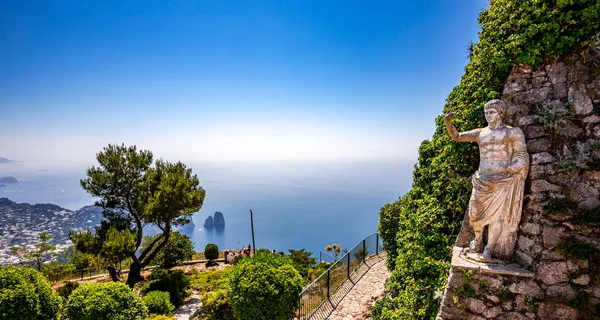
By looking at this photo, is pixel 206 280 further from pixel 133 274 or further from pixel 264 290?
pixel 264 290

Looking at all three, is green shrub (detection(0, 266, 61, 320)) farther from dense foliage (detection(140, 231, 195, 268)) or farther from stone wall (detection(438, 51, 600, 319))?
stone wall (detection(438, 51, 600, 319))

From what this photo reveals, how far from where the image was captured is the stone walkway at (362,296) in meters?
8.12

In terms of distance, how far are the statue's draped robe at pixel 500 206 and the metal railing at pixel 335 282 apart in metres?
5.74

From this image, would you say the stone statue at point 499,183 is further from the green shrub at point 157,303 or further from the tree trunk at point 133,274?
the tree trunk at point 133,274

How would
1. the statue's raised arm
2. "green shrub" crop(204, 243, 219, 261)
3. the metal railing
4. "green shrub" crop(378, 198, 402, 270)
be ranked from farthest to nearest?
1. "green shrub" crop(204, 243, 219, 261)
2. "green shrub" crop(378, 198, 402, 270)
3. the metal railing
4. the statue's raised arm

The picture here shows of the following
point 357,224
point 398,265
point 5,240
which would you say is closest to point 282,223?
point 357,224

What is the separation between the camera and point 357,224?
573 ft

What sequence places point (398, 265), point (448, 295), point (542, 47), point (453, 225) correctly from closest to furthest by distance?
point (542, 47) < point (448, 295) < point (453, 225) < point (398, 265)

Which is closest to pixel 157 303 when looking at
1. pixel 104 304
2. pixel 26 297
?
pixel 104 304

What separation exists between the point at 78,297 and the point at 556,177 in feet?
39.2

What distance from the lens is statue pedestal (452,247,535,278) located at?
12.0 ft

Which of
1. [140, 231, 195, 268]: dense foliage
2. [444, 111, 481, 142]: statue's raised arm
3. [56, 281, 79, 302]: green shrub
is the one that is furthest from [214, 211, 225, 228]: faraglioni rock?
[444, 111, 481, 142]: statue's raised arm

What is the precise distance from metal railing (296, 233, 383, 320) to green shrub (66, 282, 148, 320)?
5337 mm

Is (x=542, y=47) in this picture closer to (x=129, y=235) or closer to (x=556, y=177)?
(x=556, y=177)
